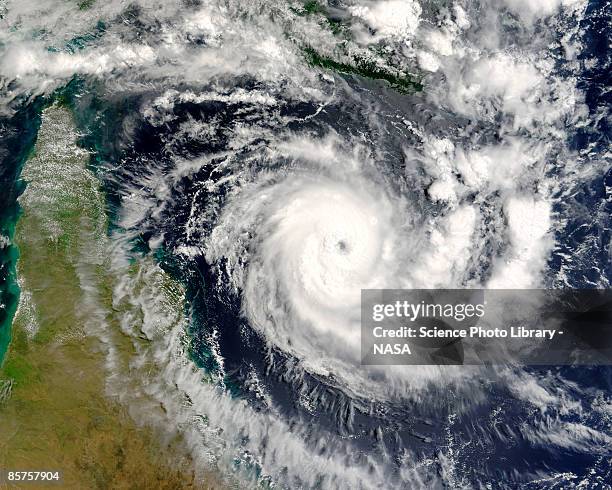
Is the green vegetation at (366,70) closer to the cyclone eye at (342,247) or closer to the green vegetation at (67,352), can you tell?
the cyclone eye at (342,247)

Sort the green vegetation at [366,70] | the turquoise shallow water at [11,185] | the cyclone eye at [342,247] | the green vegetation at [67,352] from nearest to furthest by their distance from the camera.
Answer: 1. the green vegetation at [67,352]
2. the cyclone eye at [342,247]
3. the turquoise shallow water at [11,185]
4. the green vegetation at [366,70]

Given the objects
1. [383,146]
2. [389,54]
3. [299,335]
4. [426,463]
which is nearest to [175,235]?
[299,335]

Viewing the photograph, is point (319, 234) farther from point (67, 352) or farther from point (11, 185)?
point (11, 185)

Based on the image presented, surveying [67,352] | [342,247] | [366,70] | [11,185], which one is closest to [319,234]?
[342,247]

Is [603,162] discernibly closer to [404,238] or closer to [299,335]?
[404,238]

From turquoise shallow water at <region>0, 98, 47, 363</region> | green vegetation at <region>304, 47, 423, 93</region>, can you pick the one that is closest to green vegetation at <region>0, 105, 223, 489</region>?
turquoise shallow water at <region>0, 98, 47, 363</region>

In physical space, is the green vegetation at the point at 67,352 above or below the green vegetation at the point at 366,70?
below

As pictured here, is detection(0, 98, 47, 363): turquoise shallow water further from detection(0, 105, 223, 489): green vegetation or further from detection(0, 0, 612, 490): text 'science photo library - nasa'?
detection(0, 105, 223, 489): green vegetation

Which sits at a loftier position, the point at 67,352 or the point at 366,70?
the point at 366,70

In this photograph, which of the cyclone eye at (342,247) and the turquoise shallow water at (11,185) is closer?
the cyclone eye at (342,247)

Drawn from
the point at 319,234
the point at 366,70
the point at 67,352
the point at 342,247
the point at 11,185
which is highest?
the point at 366,70

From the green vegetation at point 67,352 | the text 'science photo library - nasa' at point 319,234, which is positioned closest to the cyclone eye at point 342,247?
the text 'science photo library - nasa' at point 319,234
